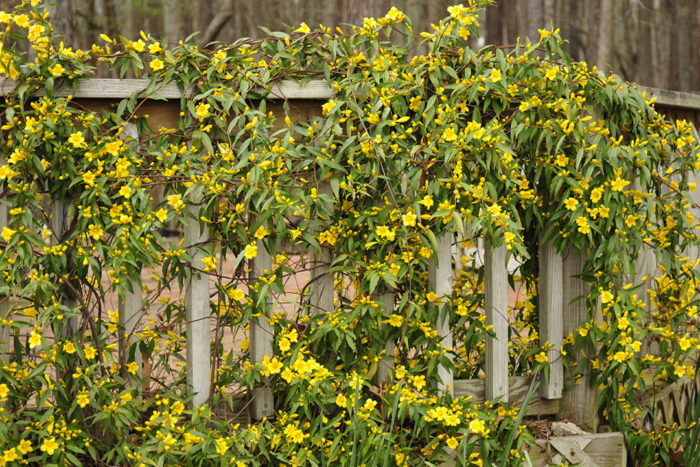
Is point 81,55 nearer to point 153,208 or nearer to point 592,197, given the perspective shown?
point 153,208

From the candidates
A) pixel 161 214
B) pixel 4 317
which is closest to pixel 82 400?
pixel 4 317

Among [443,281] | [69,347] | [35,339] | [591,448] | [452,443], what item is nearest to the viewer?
[35,339]

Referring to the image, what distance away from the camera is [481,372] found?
11.0 feet

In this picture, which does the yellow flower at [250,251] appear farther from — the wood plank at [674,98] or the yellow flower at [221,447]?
the wood plank at [674,98]

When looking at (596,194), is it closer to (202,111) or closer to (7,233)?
(202,111)

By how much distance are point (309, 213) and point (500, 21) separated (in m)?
11.0

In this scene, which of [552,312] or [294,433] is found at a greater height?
[552,312]

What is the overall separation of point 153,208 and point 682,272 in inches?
76.6

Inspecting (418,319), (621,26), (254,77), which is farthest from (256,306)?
(621,26)

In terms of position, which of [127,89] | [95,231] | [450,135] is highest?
[127,89]

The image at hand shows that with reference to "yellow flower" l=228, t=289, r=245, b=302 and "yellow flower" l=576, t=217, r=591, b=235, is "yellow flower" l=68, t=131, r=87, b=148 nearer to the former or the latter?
"yellow flower" l=228, t=289, r=245, b=302

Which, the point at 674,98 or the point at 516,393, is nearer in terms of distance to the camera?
the point at 516,393

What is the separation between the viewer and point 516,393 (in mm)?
2922

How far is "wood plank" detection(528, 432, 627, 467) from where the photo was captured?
9.21 feet
